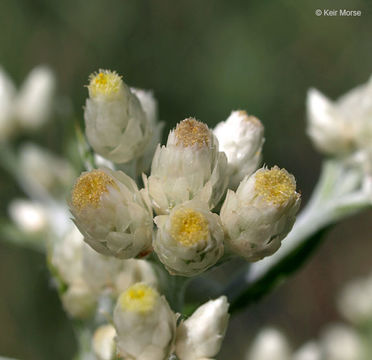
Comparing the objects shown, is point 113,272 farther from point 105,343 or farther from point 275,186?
point 275,186

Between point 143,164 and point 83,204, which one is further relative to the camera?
point 143,164

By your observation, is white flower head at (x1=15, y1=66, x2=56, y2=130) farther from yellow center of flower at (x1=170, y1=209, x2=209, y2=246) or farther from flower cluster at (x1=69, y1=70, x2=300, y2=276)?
yellow center of flower at (x1=170, y1=209, x2=209, y2=246)

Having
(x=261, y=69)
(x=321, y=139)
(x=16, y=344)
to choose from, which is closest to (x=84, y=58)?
(x=261, y=69)

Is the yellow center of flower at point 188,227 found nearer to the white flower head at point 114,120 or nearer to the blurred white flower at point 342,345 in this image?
the white flower head at point 114,120

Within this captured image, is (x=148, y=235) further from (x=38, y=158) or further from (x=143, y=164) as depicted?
(x=38, y=158)

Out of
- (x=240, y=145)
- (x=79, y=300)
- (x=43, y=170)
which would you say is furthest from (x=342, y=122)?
(x=43, y=170)

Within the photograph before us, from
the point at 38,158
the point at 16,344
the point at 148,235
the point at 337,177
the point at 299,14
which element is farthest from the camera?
the point at 299,14
